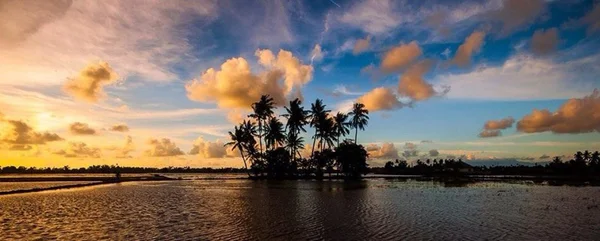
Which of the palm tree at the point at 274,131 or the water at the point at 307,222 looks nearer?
the water at the point at 307,222

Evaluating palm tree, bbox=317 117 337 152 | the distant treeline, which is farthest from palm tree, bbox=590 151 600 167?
palm tree, bbox=317 117 337 152

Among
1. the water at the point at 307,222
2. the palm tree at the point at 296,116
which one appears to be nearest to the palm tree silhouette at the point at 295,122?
the palm tree at the point at 296,116

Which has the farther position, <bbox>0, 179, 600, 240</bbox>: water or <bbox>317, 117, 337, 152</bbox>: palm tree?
<bbox>317, 117, 337, 152</bbox>: palm tree

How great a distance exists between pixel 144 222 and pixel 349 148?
6664cm

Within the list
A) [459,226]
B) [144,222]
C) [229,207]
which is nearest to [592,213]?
[459,226]

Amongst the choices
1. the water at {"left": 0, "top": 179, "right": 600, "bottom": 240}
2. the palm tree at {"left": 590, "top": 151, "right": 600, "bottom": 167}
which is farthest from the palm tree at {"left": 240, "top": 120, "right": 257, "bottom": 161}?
the palm tree at {"left": 590, "top": 151, "right": 600, "bottom": 167}

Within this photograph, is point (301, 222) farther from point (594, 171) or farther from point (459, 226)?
point (594, 171)

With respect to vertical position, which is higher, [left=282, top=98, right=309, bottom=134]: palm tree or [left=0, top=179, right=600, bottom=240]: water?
[left=282, top=98, right=309, bottom=134]: palm tree

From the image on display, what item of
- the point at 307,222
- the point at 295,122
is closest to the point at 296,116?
the point at 295,122

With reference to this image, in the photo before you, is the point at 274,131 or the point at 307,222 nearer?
the point at 307,222

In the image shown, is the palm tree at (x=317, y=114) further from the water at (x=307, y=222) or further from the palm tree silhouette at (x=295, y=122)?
the water at (x=307, y=222)

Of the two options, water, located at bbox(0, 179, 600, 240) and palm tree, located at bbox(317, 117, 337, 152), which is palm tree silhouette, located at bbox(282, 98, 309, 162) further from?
water, located at bbox(0, 179, 600, 240)

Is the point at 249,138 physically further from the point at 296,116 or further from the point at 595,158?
the point at 595,158

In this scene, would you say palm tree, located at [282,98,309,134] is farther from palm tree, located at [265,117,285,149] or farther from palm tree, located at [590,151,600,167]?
palm tree, located at [590,151,600,167]
